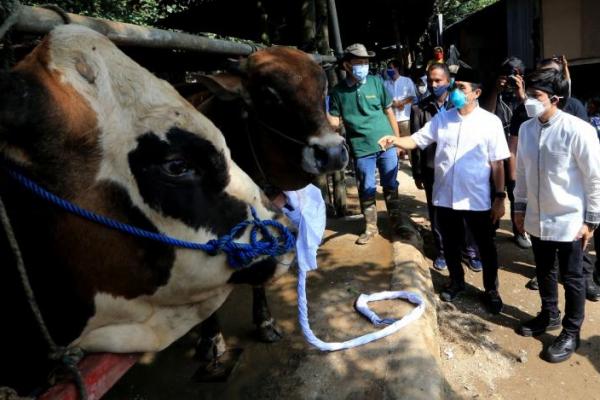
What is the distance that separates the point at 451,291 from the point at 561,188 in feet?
4.84

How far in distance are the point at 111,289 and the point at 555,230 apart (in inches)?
127

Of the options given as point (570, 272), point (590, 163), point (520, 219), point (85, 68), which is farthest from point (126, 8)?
point (570, 272)

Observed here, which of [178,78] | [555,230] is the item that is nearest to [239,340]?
[555,230]

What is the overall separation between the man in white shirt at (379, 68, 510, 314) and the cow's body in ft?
4.07

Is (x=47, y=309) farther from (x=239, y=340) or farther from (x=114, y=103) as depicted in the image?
(x=239, y=340)

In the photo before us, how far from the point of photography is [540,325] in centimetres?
375

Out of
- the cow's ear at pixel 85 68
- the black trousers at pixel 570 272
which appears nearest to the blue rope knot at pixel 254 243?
the cow's ear at pixel 85 68

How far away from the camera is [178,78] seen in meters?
5.50

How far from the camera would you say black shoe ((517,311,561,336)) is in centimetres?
371

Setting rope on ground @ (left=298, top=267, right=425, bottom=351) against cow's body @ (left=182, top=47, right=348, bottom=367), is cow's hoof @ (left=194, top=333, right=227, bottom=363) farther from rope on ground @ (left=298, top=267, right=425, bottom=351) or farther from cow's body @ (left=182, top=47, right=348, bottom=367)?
rope on ground @ (left=298, top=267, right=425, bottom=351)

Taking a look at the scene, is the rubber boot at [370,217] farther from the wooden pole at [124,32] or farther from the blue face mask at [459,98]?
the wooden pole at [124,32]

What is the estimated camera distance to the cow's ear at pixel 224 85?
2865 millimetres

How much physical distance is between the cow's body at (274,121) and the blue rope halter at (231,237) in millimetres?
1472

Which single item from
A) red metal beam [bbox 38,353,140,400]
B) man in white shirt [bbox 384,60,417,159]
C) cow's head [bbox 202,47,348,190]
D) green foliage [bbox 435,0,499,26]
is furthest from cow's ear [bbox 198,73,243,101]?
green foliage [bbox 435,0,499,26]
